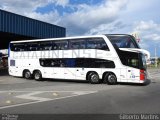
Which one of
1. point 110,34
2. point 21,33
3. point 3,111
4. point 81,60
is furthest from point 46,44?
point 3,111

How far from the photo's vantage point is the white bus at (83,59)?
23.3 meters

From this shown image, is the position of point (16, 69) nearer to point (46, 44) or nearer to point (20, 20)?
point (46, 44)

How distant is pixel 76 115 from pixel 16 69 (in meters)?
19.8

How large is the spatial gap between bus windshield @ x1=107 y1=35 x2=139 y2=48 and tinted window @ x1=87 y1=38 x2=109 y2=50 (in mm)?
617

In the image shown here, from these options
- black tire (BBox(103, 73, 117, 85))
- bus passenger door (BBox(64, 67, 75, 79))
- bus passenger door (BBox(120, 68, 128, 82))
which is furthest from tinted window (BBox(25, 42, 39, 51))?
bus passenger door (BBox(120, 68, 128, 82))

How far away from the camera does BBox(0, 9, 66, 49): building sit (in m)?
33.1

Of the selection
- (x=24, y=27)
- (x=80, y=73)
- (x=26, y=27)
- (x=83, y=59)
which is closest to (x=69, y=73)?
(x=80, y=73)

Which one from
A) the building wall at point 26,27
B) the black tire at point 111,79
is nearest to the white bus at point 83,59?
the black tire at point 111,79

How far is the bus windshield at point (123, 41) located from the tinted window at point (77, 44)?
2.23m

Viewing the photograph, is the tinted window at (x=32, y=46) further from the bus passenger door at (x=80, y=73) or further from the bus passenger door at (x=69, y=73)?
the bus passenger door at (x=80, y=73)

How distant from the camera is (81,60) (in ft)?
83.6

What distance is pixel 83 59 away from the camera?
997 inches

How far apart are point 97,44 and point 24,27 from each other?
13841 mm

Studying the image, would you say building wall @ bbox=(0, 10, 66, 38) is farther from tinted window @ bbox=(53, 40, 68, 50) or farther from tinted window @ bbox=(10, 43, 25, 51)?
tinted window @ bbox=(53, 40, 68, 50)
